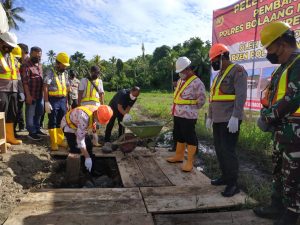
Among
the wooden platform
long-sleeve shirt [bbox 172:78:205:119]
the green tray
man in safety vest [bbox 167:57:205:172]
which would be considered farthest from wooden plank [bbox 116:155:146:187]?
long-sleeve shirt [bbox 172:78:205:119]

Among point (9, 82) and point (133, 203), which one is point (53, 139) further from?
point (133, 203)

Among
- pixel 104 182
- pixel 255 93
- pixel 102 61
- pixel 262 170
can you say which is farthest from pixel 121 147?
pixel 102 61

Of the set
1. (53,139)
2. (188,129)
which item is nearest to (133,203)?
(188,129)

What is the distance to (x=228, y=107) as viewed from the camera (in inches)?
155

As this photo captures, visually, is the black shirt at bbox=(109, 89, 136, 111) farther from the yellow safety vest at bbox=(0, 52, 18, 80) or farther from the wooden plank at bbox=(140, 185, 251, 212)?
the wooden plank at bbox=(140, 185, 251, 212)

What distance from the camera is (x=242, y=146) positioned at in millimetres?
6750

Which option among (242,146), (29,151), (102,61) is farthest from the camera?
(102,61)

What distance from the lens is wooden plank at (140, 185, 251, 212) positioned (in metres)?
3.56

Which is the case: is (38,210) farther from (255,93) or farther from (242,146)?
(255,93)

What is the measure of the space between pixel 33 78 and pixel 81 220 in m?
3.90

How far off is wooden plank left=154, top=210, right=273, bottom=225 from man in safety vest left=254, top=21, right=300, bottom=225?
0.37 meters

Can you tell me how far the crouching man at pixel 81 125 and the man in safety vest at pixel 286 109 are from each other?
2.26 metres

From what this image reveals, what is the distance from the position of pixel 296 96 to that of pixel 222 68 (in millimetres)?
1499

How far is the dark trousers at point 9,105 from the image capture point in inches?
218
